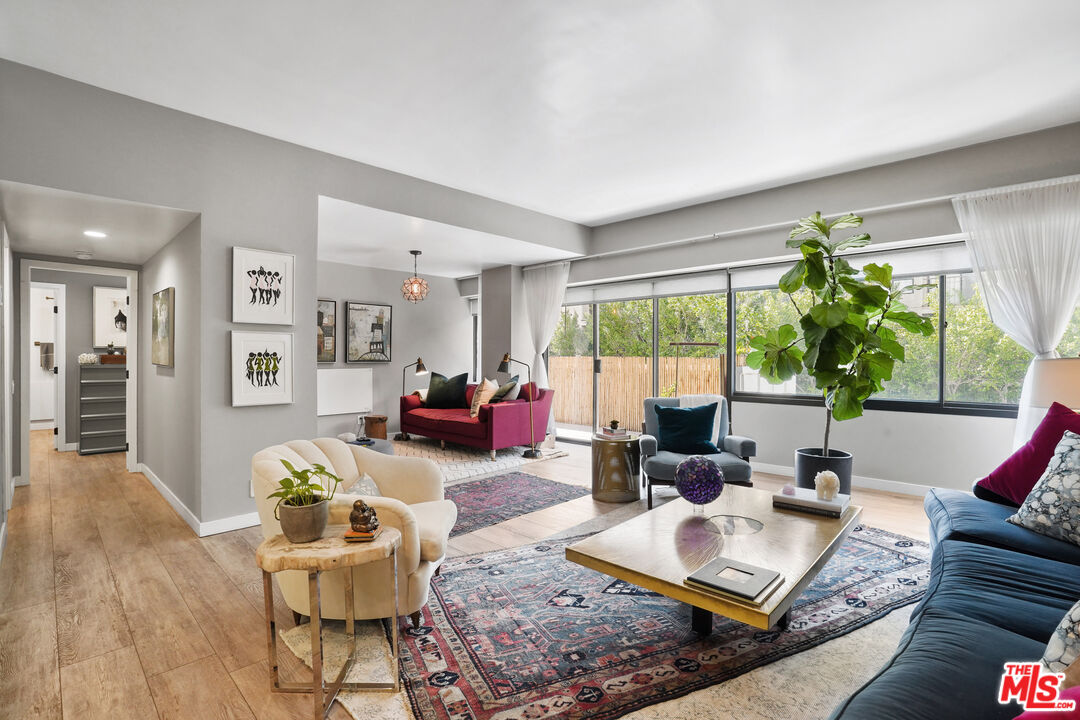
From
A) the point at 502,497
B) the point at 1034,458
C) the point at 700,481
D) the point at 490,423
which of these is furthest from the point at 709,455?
the point at 490,423

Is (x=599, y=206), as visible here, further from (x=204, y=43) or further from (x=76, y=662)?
(x=76, y=662)

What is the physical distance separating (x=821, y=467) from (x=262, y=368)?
402 centimetres

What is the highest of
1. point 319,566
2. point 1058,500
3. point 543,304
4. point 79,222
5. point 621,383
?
point 79,222

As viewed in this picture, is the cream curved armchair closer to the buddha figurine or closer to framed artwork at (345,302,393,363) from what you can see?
the buddha figurine

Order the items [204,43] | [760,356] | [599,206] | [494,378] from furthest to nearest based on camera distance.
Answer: [494,378]
[599,206]
[760,356]
[204,43]

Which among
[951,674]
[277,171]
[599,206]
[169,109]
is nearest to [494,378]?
[599,206]

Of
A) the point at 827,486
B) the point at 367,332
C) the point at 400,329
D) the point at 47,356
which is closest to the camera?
the point at 827,486

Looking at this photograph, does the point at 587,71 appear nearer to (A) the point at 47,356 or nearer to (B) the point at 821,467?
(B) the point at 821,467

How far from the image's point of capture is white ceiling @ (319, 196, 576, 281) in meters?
4.69

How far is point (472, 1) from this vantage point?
7.45 ft

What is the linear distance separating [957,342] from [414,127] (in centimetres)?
471

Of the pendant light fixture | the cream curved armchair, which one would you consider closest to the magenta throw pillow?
the cream curved armchair

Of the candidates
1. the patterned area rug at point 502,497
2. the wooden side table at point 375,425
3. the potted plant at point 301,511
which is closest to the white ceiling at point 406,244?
the wooden side table at point 375,425

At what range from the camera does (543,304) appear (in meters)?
6.92
